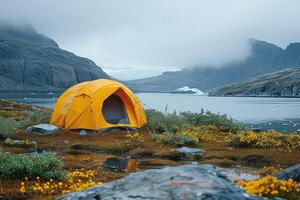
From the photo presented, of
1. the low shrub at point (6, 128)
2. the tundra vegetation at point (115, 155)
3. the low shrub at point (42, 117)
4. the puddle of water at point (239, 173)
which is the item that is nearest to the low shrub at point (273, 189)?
the tundra vegetation at point (115, 155)

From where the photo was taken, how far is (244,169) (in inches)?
693

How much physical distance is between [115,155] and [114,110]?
9.12m

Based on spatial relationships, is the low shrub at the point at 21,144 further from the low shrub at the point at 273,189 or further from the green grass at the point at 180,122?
the low shrub at the point at 273,189

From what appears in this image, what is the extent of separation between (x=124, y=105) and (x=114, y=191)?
22.6m

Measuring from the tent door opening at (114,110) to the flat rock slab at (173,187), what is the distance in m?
21.5

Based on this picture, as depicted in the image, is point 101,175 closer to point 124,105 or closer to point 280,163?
point 280,163

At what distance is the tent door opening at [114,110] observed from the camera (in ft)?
96.5

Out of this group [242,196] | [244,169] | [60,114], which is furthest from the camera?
[60,114]

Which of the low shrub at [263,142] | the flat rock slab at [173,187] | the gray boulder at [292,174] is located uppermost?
the flat rock slab at [173,187]

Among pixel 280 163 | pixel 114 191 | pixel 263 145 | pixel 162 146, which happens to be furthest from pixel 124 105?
pixel 114 191

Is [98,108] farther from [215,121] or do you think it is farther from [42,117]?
[215,121]

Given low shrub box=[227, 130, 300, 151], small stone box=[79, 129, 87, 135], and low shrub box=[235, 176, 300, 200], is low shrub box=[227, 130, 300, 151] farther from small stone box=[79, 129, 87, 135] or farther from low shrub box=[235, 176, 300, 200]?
low shrub box=[235, 176, 300, 200]

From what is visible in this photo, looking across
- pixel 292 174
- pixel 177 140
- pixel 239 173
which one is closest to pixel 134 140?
pixel 177 140

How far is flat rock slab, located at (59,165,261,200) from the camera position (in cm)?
660
